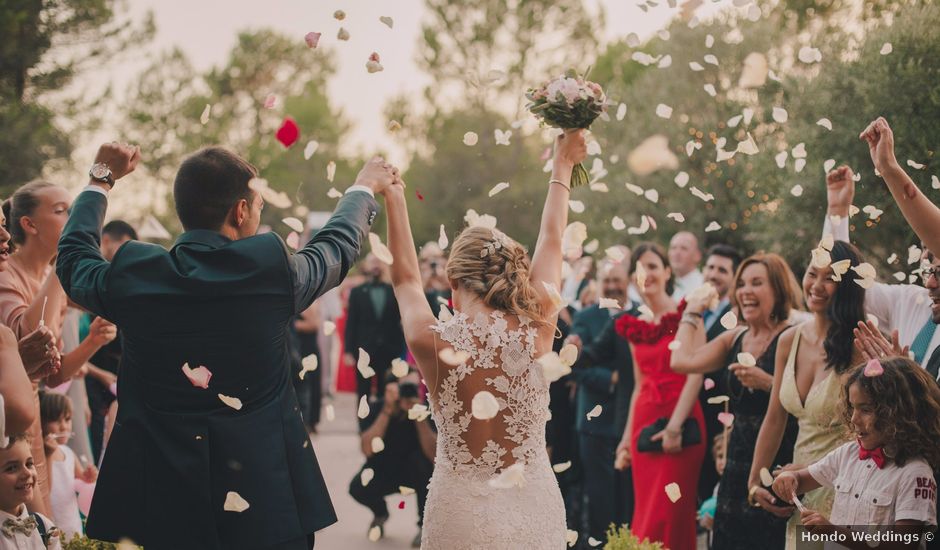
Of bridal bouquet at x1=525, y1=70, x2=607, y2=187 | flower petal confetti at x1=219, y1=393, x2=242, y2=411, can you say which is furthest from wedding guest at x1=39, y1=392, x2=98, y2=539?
bridal bouquet at x1=525, y1=70, x2=607, y2=187

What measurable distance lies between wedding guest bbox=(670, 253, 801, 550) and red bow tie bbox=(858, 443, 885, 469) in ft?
3.76

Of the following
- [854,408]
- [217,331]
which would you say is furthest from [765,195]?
[217,331]

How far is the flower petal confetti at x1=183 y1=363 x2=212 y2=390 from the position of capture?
3139mm

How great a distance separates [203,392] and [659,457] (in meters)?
3.98

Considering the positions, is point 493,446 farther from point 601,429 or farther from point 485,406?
point 601,429

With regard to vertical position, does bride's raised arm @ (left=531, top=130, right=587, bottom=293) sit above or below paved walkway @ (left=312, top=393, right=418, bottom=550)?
above

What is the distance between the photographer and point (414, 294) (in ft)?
12.6

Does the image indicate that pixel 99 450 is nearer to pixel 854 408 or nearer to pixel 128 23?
pixel 854 408

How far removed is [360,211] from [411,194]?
34.2m

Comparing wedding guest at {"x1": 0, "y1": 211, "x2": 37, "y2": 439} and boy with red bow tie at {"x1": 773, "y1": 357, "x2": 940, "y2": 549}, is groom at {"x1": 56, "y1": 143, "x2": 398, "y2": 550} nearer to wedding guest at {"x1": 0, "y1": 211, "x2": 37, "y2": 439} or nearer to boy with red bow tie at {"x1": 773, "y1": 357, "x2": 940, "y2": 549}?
wedding guest at {"x1": 0, "y1": 211, "x2": 37, "y2": 439}

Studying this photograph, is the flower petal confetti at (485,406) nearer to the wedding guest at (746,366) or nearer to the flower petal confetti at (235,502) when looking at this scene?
the flower petal confetti at (235,502)

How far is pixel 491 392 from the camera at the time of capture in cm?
377

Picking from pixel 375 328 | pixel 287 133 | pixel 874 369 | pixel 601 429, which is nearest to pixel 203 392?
pixel 287 133

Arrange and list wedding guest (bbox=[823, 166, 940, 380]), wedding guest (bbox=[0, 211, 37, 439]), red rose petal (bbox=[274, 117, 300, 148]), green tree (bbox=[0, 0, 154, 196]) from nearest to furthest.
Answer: wedding guest (bbox=[0, 211, 37, 439]) → red rose petal (bbox=[274, 117, 300, 148]) → wedding guest (bbox=[823, 166, 940, 380]) → green tree (bbox=[0, 0, 154, 196])
